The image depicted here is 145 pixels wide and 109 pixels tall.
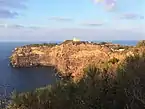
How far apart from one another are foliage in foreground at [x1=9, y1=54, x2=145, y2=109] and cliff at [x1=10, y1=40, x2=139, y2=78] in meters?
52.1

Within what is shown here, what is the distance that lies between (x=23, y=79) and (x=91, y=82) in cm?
5748

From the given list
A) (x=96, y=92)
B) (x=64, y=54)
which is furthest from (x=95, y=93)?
(x=64, y=54)

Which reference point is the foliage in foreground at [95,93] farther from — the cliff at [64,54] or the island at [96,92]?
the cliff at [64,54]

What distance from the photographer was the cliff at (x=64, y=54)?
6744cm

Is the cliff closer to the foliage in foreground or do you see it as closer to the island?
the island

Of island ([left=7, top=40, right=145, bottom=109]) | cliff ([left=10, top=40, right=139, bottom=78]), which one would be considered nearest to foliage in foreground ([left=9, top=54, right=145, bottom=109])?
island ([left=7, top=40, right=145, bottom=109])

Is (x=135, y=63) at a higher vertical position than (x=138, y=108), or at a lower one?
higher

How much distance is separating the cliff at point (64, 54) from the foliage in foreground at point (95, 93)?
171 feet

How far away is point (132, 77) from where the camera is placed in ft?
25.8

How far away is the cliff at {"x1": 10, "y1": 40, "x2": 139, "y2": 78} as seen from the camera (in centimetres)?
6744

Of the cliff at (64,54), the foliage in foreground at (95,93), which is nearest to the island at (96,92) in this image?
the foliage in foreground at (95,93)

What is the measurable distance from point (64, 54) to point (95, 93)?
7368 cm

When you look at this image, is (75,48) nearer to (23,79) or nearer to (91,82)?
(23,79)

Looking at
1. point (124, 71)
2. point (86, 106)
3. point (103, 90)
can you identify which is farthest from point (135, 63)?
point (86, 106)
